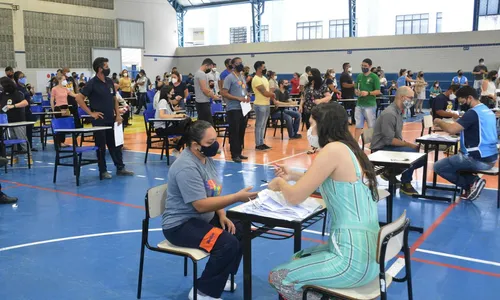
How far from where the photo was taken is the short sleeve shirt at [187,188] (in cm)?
305

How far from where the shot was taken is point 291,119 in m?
11.3

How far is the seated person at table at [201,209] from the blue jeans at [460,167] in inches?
139

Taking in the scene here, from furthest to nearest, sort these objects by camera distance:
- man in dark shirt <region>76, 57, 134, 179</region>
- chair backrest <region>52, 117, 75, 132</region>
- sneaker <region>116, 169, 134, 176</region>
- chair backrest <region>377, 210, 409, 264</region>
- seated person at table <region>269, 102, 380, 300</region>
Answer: sneaker <region>116, 169, 134, 176</region> < man in dark shirt <region>76, 57, 134, 179</region> < chair backrest <region>52, 117, 75, 132</region> < seated person at table <region>269, 102, 380, 300</region> < chair backrest <region>377, 210, 409, 264</region>

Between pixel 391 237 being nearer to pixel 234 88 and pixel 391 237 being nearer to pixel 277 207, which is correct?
pixel 277 207

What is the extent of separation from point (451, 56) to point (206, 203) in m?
18.3

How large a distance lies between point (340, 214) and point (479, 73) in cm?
1153

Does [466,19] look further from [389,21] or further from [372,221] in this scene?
[372,221]

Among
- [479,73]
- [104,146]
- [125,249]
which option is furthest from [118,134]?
[479,73]

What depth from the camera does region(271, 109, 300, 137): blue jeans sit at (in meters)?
11.3

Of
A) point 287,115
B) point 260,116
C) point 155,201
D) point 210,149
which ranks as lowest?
point 155,201

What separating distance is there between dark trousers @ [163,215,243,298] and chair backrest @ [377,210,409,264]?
102 centimetres

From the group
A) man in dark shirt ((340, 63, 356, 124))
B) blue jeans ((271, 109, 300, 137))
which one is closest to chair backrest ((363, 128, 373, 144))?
blue jeans ((271, 109, 300, 137))

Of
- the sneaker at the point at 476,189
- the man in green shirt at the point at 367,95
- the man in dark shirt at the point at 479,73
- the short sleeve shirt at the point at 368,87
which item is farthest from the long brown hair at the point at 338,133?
the man in dark shirt at the point at 479,73

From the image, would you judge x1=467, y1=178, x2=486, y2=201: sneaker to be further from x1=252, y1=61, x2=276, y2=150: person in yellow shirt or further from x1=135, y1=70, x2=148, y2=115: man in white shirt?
x1=135, y1=70, x2=148, y2=115: man in white shirt
